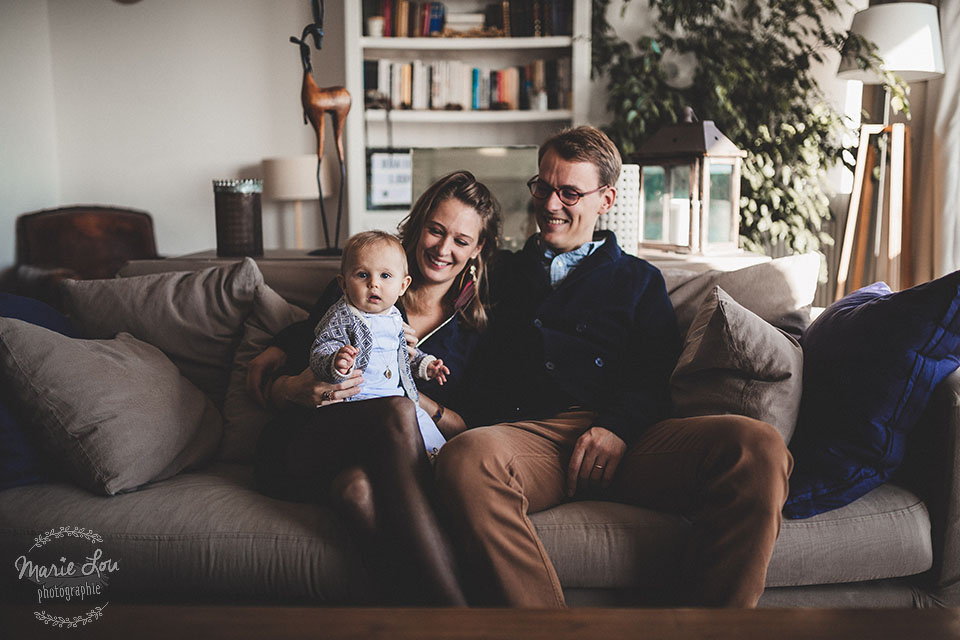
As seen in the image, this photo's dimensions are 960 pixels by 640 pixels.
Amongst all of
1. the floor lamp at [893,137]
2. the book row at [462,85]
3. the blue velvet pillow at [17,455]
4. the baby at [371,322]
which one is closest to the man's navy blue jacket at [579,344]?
the baby at [371,322]

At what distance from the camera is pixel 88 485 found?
1.53m

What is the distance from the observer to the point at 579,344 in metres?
1.77

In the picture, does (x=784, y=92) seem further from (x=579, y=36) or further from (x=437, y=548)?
(x=437, y=548)

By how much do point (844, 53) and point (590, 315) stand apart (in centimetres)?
239

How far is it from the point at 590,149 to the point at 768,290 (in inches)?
22.4

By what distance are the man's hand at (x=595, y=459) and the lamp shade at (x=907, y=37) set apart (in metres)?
2.51

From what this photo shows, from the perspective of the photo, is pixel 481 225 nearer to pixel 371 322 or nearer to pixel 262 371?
pixel 371 322

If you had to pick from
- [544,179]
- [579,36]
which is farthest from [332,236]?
[544,179]

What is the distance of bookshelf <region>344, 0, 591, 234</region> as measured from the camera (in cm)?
430

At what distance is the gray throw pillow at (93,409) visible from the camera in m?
1.52

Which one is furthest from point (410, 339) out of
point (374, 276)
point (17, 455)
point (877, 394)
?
point (877, 394)

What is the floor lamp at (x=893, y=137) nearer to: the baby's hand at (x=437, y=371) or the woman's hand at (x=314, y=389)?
the baby's hand at (x=437, y=371)

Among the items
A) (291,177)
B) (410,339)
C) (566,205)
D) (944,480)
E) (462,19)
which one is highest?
(462,19)

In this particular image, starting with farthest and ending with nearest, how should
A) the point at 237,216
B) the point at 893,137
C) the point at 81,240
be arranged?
the point at 81,240 → the point at 893,137 → the point at 237,216
